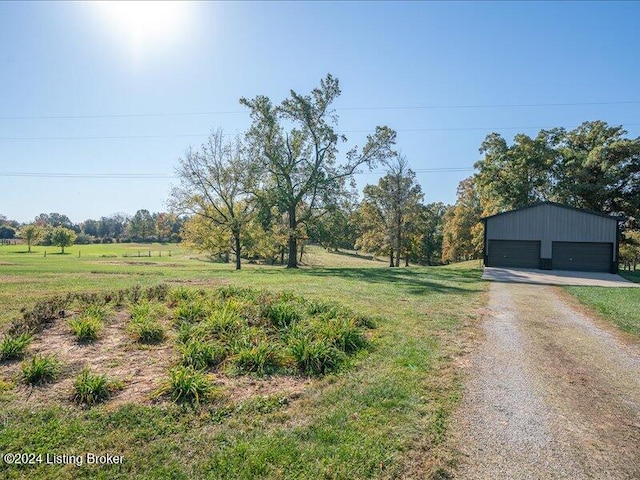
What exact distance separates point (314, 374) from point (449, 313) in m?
5.47

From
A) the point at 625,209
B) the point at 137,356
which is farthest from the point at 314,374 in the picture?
the point at 625,209

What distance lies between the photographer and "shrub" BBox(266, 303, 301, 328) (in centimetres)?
683

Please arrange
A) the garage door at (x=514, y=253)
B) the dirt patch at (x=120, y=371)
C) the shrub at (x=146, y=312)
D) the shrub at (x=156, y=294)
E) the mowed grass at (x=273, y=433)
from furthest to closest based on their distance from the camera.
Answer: the garage door at (x=514, y=253) → the shrub at (x=156, y=294) → the shrub at (x=146, y=312) → the dirt patch at (x=120, y=371) → the mowed grass at (x=273, y=433)

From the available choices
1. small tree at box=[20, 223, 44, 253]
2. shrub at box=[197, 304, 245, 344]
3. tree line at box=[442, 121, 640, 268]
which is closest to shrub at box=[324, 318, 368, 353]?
shrub at box=[197, 304, 245, 344]

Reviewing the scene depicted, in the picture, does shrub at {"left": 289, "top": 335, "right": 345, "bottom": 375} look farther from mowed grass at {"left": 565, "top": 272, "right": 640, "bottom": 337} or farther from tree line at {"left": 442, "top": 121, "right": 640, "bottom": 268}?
tree line at {"left": 442, "top": 121, "right": 640, "bottom": 268}

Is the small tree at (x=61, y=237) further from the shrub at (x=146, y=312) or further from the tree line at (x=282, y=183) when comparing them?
the shrub at (x=146, y=312)

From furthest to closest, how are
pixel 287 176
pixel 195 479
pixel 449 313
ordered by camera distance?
pixel 287 176 → pixel 449 313 → pixel 195 479

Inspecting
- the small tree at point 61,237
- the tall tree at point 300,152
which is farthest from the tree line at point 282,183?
the small tree at point 61,237

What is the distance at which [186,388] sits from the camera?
13.1 feet

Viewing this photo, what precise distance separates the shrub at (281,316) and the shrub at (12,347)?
385cm

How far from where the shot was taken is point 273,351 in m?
5.33

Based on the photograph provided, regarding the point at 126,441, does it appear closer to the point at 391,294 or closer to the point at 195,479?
Answer: the point at 195,479

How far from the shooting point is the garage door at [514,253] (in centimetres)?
2453

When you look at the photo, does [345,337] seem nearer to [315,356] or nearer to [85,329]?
[315,356]
